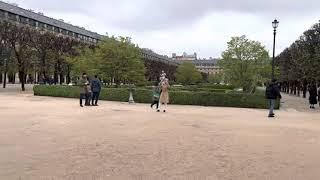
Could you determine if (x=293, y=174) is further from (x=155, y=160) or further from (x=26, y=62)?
(x=26, y=62)

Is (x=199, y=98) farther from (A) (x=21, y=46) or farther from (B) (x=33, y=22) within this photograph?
(B) (x=33, y=22)

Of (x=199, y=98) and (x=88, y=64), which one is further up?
(x=88, y=64)

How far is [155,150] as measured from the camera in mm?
11844

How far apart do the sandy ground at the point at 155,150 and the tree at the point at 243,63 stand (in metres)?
27.5

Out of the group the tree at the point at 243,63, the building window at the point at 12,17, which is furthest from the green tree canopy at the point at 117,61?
the building window at the point at 12,17

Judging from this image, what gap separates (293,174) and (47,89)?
35190 millimetres

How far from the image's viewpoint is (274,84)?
77.6 ft

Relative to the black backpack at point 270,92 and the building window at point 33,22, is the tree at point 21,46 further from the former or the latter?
the building window at point 33,22

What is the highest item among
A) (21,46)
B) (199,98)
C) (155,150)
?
(21,46)

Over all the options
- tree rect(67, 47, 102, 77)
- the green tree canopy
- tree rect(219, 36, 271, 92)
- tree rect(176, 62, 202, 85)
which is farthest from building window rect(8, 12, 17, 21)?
tree rect(219, 36, 271, 92)

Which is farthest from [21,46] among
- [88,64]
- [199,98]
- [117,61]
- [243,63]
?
[199,98]

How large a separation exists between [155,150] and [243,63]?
3520 centimetres

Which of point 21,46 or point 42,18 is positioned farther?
point 42,18

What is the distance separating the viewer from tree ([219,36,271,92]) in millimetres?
45969
